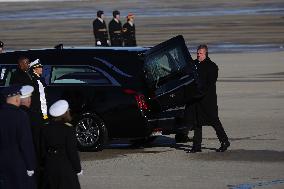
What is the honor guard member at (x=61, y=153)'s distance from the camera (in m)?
10.4

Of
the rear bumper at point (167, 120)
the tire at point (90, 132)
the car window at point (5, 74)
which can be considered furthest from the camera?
the car window at point (5, 74)

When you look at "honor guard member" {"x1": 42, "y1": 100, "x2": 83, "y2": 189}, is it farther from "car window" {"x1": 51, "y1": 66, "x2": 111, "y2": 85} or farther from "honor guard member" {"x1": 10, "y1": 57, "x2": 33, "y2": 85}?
"car window" {"x1": 51, "y1": 66, "x2": 111, "y2": 85}

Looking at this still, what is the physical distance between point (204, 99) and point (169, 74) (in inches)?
25.6

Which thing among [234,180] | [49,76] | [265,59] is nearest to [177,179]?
[234,180]

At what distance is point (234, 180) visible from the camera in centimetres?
1418

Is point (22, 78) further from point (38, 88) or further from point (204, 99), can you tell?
point (204, 99)

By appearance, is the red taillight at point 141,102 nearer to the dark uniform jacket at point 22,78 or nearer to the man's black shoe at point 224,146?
the man's black shoe at point 224,146

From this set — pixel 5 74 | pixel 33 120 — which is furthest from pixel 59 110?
pixel 5 74

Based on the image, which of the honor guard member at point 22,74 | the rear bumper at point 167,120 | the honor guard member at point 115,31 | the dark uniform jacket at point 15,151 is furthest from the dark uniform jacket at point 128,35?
the dark uniform jacket at point 15,151

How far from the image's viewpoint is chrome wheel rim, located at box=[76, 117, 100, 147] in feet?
56.4

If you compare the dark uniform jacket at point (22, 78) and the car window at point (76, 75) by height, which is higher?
the dark uniform jacket at point (22, 78)

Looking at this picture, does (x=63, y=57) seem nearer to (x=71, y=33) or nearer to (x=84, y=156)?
(x=84, y=156)

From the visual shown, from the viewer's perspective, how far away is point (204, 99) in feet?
55.3

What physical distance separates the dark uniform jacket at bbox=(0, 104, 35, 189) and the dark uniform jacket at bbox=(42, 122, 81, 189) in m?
0.16
